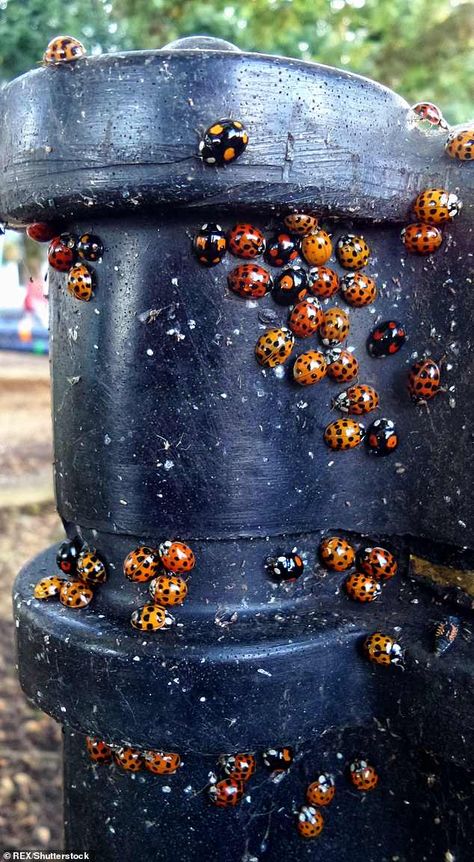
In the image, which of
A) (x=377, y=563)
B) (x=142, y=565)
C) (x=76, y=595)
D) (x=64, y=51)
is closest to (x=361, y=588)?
(x=377, y=563)

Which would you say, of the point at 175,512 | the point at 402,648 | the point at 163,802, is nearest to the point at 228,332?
the point at 175,512

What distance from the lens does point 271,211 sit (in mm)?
917

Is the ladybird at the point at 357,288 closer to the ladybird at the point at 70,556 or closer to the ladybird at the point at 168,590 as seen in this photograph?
the ladybird at the point at 168,590

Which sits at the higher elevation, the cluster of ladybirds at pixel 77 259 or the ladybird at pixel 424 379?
the cluster of ladybirds at pixel 77 259

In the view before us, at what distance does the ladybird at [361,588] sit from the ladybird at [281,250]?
50 centimetres

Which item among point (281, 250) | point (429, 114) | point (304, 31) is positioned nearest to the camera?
point (281, 250)

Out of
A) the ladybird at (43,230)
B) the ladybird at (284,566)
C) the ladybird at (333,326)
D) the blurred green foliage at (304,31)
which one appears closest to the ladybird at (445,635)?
the ladybird at (284,566)

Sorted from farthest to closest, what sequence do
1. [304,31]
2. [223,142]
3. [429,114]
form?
[304,31], [429,114], [223,142]

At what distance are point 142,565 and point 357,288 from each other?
0.52 m

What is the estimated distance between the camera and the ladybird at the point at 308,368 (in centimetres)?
97

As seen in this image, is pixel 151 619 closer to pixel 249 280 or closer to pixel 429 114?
pixel 249 280

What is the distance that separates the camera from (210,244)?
0.92m

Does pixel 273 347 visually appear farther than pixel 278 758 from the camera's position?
A: No

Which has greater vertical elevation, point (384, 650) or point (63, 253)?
point (63, 253)
